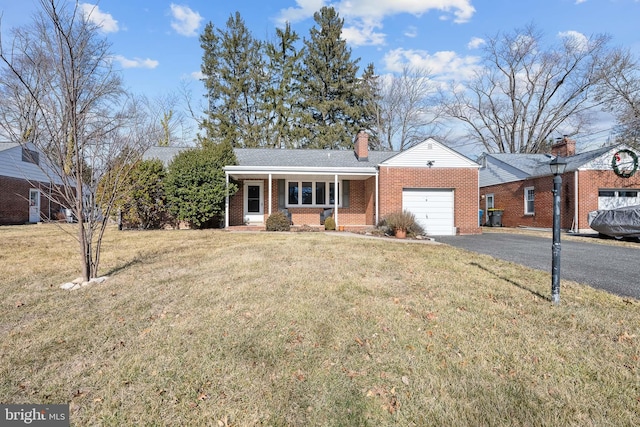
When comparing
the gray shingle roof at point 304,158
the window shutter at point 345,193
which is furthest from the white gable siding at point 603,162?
the window shutter at point 345,193

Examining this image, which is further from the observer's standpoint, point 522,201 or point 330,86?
point 330,86

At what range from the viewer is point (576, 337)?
11.0 feet

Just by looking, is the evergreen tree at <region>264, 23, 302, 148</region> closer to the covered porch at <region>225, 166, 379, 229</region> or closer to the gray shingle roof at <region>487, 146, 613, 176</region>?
the covered porch at <region>225, 166, 379, 229</region>

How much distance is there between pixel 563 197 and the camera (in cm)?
1584

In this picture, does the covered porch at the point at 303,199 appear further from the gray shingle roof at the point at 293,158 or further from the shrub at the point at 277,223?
the shrub at the point at 277,223

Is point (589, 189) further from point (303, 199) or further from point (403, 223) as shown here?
point (303, 199)

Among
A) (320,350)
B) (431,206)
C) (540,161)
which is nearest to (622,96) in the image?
(540,161)

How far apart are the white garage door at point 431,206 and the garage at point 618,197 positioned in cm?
794

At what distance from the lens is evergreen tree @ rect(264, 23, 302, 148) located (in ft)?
97.8

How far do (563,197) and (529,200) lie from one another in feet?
8.05

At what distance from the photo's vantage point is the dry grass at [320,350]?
2.25 metres

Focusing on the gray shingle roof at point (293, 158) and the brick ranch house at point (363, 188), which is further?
the gray shingle roof at point (293, 158)

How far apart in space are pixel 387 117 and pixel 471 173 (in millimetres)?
19984

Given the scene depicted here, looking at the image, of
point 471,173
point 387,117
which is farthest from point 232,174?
point 387,117
